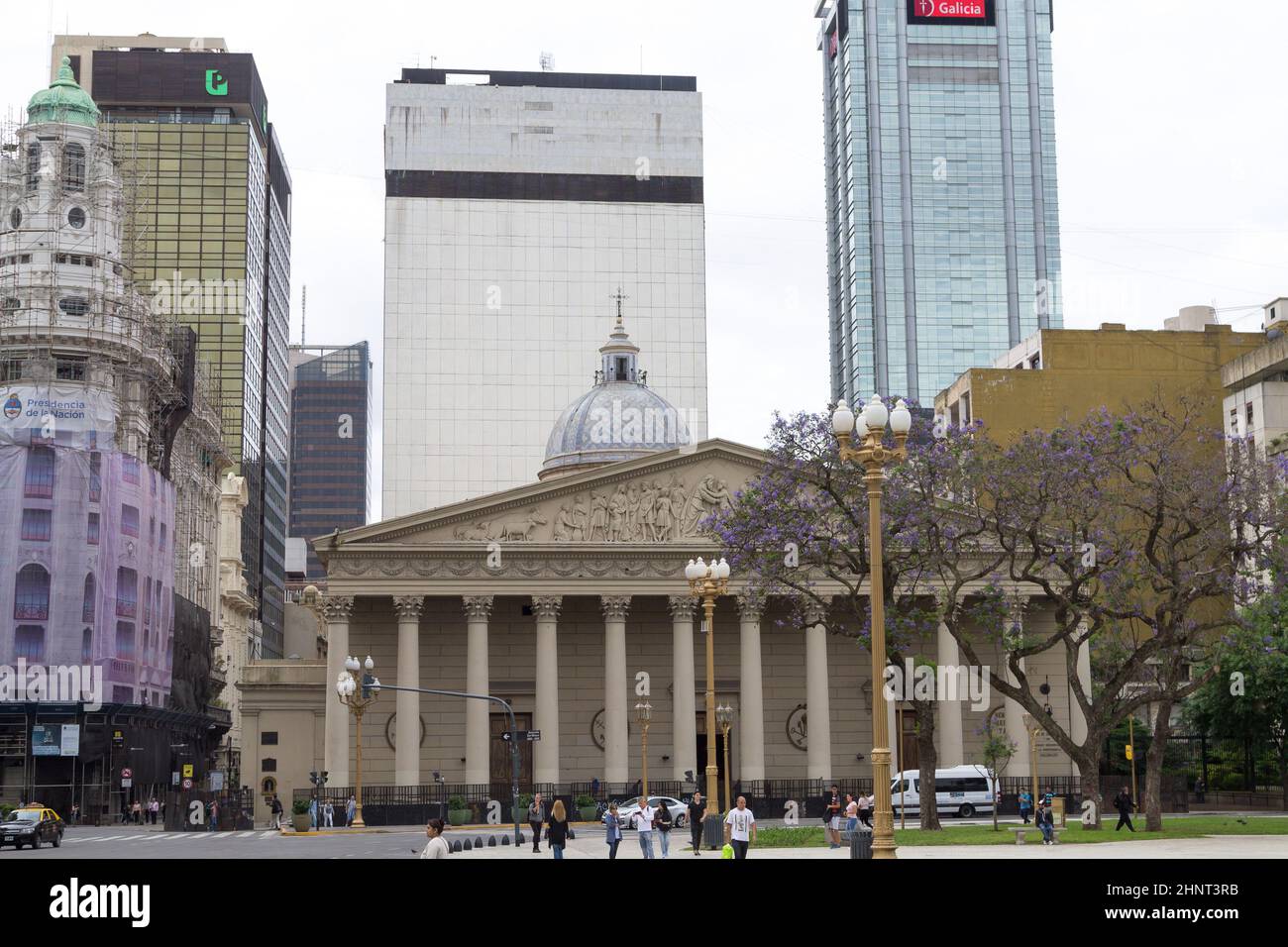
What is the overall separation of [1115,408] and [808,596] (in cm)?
5453

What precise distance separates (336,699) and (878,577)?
5150cm

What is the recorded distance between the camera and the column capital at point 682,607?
250ft

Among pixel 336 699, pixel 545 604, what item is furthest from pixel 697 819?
pixel 336 699

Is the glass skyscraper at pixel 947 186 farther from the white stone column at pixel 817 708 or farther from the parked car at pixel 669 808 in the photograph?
the parked car at pixel 669 808

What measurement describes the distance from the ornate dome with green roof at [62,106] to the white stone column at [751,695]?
51.9 meters

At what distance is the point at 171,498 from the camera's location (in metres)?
95.6

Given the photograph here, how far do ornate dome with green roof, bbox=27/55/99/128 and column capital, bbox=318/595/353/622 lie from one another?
39033 millimetres

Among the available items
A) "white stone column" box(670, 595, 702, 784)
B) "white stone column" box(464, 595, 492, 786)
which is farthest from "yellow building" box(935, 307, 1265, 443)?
"white stone column" box(464, 595, 492, 786)

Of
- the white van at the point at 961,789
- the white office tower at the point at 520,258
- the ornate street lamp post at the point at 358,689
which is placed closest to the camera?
the ornate street lamp post at the point at 358,689

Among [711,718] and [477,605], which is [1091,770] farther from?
[477,605]

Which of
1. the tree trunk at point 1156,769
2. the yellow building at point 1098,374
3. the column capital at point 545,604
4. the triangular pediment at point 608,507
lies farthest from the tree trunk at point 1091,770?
the yellow building at point 1098,374

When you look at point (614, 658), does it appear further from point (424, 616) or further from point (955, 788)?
point (955, 788)

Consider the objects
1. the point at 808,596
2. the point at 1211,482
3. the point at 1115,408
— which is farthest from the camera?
the point at 1115,408
